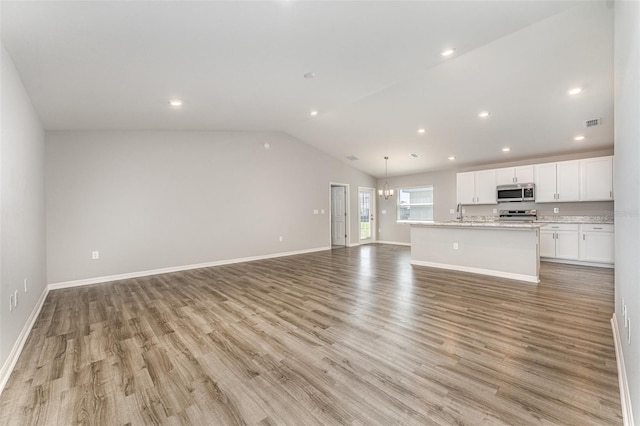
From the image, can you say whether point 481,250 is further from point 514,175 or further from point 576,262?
point 514,175

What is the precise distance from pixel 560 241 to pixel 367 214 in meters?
5.17

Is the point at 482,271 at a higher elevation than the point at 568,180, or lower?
lower

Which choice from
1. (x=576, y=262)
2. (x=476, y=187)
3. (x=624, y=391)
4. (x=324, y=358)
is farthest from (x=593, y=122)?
(x=324, y=358)

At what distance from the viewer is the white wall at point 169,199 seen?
4491 millimetres

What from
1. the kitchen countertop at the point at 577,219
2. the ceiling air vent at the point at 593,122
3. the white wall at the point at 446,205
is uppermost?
the ceiling air vent at the point at 593,122

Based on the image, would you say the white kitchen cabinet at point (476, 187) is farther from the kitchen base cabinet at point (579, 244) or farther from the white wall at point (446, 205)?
the kitchen base cabinet at point (579, 244)

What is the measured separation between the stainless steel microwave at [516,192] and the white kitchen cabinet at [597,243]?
1111 mm

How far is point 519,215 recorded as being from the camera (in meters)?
6.37

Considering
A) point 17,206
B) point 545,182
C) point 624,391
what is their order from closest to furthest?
point 624,391 < point 17,206 < point 545,182

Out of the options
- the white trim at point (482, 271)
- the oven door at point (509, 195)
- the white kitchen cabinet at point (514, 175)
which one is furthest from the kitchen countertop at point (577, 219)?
the white trim at point (482, 271)

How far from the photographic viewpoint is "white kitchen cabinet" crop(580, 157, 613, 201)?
5195mm

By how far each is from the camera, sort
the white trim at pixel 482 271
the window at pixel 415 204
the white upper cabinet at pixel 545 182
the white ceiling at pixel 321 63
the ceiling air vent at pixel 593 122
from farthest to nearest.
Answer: the window at pixel 415 204
the white upper cabinet at pixel 545 182
the ceiling air vent at pixel 593 122
the white trim at pixel 482 271
the white ceiling at pixel 321 63

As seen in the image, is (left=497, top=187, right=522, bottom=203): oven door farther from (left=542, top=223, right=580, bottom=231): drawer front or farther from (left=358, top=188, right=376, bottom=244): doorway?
(left=358, top=188, right=376, bottom=244): doorway

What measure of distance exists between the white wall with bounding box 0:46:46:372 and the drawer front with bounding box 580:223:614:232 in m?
8.17
